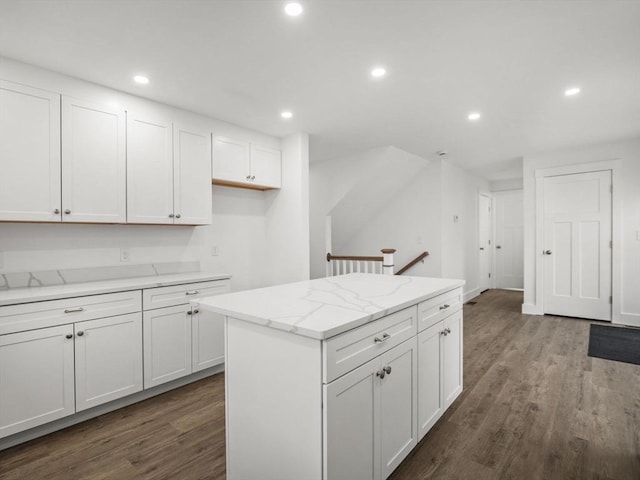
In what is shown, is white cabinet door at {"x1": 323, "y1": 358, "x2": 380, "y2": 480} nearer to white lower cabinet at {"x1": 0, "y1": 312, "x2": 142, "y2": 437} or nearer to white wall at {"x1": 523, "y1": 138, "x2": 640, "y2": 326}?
white lower cabinet at {"x1": 0, "y1": 312, "x2": 142, "y2": 437}

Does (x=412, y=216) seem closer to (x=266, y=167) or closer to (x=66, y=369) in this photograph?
(x=266, y=167)

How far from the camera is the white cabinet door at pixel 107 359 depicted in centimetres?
226

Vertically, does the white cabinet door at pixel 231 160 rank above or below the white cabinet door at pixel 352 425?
above

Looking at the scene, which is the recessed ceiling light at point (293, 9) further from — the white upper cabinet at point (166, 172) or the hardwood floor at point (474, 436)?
the hardwood floor at point (474, 436)

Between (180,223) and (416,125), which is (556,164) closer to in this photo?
(416,125)

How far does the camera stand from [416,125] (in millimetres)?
3656

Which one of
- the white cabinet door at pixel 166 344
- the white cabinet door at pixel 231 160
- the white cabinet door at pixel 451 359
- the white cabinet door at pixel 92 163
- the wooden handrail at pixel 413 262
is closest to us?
the white cabinet door at pixel 451 359

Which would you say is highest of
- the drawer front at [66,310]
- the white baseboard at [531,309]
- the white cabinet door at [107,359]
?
the drawer front at [66,310]

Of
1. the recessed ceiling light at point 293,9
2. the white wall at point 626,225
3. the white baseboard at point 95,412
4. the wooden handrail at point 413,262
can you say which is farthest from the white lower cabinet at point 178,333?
the white wall at point 626,225

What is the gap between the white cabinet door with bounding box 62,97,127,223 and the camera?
7.90ft

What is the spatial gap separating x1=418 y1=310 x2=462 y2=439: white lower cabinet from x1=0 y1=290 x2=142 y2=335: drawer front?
6.84 ft

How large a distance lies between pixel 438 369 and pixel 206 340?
1968mm

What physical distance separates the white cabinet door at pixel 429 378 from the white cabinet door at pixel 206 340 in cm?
189

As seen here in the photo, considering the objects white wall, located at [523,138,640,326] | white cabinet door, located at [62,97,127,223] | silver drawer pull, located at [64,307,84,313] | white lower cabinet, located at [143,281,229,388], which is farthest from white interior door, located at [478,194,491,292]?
silver drawer pull, located at [64,307,84,313]
